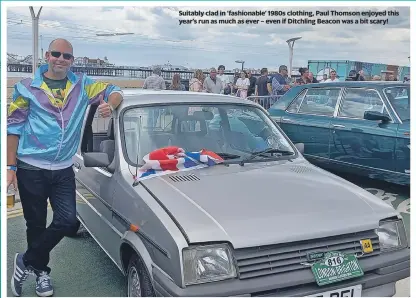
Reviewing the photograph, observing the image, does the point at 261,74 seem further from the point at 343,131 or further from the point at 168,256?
the point at 168,256

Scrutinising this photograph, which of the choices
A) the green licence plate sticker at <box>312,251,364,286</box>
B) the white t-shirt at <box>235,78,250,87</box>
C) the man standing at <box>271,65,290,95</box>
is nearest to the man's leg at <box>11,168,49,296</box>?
the green licence plate sticker at <box>312,251,364,286</box>

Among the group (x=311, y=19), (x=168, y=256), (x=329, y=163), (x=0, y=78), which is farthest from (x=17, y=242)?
(x=329, y=163)

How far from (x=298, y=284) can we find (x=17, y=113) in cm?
216

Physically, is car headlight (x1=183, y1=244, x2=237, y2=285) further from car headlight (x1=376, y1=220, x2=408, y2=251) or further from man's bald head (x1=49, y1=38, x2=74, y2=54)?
man's bald head (x1=49, y1=38, x2=74, y2=54)

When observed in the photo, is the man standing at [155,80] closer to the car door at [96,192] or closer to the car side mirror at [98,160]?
the car door at [96,192]

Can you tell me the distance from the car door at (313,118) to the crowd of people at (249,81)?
72.9 inches

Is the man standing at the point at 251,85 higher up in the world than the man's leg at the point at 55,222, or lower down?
higher up

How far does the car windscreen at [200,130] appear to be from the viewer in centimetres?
331

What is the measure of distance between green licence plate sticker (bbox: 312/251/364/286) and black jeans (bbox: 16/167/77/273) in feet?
5.94

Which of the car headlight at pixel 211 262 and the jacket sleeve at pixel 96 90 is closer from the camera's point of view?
the car headlight at pixel 211 262

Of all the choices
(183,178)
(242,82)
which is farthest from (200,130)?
(242,82)

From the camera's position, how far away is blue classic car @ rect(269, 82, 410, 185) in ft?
18.3

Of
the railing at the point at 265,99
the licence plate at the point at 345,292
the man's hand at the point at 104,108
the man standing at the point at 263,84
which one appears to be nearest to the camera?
the licence plate at the point at 345,292

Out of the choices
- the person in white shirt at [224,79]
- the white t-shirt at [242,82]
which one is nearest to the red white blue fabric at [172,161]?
the person in white shirt at [224,79]
